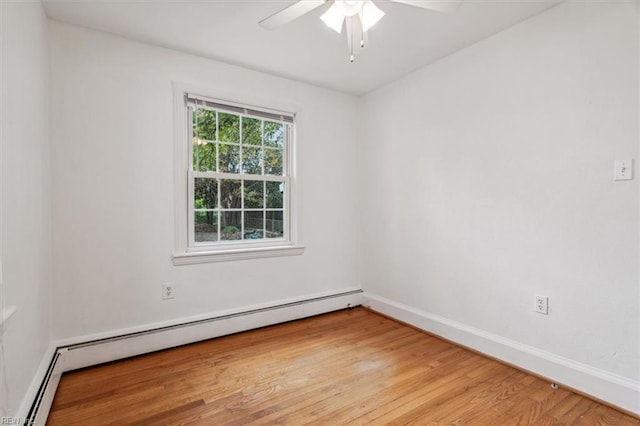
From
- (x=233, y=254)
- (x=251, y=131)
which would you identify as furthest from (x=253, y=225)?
(x=251, y=131)

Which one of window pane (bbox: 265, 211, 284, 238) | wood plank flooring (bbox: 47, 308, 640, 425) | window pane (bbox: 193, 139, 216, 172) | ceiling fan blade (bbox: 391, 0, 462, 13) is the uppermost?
ceiling fan blade (bbox: 391, 0, 462, 13)

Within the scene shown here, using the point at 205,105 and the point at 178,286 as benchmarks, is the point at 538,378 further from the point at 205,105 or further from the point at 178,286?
the point at 205,105

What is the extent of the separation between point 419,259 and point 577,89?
5.61 feet

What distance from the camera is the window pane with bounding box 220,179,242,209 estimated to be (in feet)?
9.72

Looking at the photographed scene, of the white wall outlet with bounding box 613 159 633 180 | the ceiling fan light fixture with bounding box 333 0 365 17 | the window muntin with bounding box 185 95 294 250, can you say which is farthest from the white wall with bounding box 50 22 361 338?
the white wall outlet with bounding box 613 159 633 180

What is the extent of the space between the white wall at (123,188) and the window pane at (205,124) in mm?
204

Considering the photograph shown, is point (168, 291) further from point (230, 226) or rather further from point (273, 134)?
point (273, 134)

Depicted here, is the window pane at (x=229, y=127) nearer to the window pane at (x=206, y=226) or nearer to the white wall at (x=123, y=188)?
the white wall at (x=123, y=188)

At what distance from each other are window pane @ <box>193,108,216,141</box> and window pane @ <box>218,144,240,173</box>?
0.44 feet

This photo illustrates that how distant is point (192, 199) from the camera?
2.75 m

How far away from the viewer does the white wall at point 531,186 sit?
1867 millimetres

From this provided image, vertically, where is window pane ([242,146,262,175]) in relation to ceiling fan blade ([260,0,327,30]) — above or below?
below

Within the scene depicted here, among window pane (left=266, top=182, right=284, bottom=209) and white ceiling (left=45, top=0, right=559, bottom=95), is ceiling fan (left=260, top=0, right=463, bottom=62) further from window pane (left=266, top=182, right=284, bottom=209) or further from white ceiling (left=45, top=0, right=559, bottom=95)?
window pane (left=266, top=182, right=284, bottom=209)

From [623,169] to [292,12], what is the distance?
6.59ft
